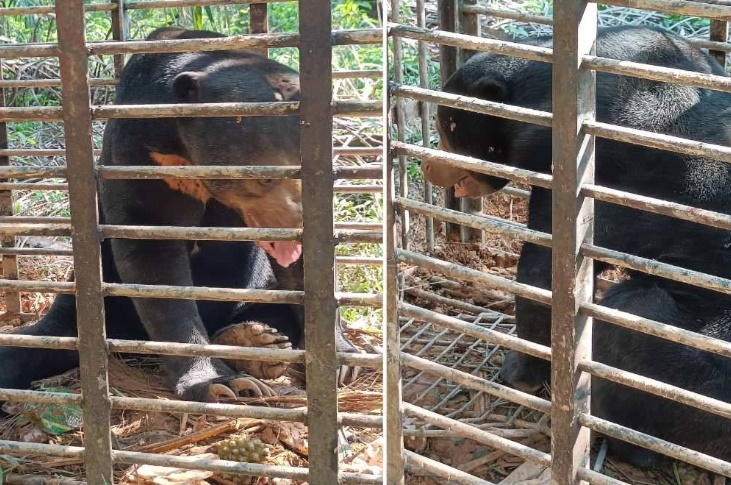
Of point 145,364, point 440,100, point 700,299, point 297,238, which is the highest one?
point 440,100

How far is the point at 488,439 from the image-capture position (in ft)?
10.3

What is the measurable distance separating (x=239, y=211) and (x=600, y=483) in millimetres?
2179

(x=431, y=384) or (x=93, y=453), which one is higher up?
(x=93, y=453)

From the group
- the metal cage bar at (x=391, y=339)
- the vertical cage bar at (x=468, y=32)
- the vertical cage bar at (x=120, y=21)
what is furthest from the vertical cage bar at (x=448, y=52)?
the metal cage bar at (x=391, y=339)

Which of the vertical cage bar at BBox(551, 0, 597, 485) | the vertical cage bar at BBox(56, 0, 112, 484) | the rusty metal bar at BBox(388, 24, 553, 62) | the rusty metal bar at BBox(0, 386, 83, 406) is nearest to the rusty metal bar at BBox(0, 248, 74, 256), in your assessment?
the rusty metal bar at BBox(0, 386, 83, 406)

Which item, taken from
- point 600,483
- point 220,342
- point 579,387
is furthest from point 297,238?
point 220,342

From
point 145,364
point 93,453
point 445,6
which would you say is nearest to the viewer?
point 93,453

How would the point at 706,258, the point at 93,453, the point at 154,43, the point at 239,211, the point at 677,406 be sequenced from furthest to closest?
the point at 239,211, the point at 706,258, the point at 677,406, the point at 93,453, the point at 154,43

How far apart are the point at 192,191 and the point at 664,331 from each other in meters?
2.53

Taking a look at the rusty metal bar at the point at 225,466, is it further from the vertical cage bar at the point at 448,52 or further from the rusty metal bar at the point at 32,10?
the vertical cage bar at the point at 448,52

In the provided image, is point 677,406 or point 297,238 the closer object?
point 297,238

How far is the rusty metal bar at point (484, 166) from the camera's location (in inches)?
111

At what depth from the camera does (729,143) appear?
12.6 ft

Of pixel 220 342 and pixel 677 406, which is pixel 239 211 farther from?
pixel 677 406
